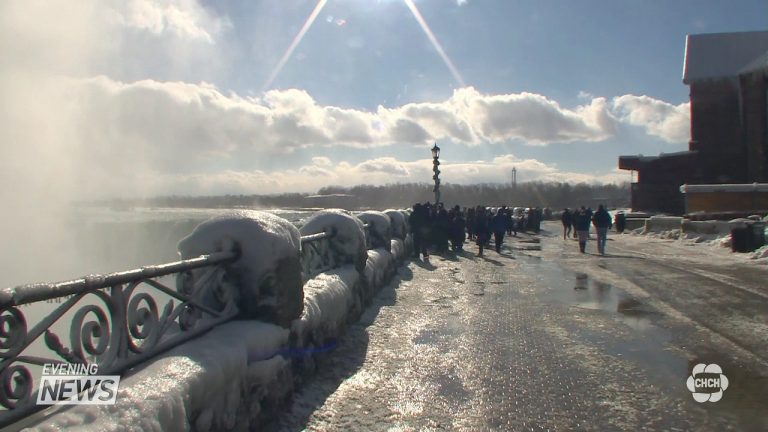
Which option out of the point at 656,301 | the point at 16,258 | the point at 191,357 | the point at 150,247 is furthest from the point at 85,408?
the point at 16,258

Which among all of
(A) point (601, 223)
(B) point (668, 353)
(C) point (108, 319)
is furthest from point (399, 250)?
(C) point (108, 319)

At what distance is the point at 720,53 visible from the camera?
45.8 m

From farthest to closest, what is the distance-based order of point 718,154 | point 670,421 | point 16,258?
point 16,258 < point 718,154 < point 670,421

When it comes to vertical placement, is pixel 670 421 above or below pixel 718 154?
below

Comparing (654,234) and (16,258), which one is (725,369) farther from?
(16,258)

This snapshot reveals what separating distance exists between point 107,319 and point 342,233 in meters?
5.64

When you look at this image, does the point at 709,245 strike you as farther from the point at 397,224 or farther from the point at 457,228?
the point at 397,224

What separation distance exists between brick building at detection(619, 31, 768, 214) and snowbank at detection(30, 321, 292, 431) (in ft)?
133

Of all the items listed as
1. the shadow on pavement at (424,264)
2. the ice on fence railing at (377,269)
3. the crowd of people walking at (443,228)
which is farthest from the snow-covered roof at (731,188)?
the ice on fence railing at (377,269)

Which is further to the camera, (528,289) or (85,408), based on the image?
(528,289)

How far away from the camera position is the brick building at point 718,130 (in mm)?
38156

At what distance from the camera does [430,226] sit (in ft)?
61.9

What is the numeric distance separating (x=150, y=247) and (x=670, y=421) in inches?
1770

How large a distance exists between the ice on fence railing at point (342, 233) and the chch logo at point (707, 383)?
15.2 ft
